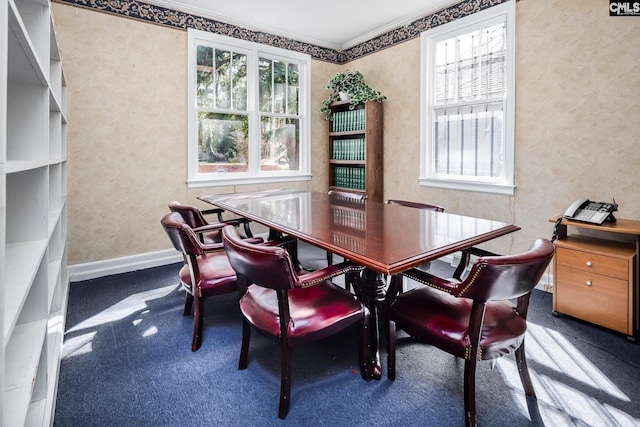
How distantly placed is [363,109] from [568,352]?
342 centimetres

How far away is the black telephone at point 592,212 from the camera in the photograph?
244 cm

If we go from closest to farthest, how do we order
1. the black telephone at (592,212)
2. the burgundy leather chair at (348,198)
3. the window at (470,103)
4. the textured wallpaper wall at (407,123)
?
the black telephone at (592,212)
the textured wallpaper wall at (407,123)
the burgundy leather chair at (348,198)
the window at (470,103)

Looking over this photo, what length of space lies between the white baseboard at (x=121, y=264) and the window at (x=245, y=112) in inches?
34.3

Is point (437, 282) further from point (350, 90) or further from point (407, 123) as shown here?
point (350, 90)

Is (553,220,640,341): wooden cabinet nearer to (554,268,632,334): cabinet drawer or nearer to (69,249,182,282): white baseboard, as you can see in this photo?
(554,268,632,334): cabinet drawer

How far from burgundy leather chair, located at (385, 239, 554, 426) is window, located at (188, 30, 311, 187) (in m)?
3.15

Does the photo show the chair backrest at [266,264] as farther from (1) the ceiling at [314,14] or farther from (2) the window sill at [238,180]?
(1) the ceiling at [314,14]

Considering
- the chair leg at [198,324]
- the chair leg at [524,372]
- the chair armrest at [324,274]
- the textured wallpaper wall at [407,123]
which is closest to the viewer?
the chair armrest at [324,274]

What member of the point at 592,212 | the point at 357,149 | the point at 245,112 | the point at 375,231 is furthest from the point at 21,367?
the point at 357,149

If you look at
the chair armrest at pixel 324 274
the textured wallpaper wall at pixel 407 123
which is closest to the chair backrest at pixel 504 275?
the chair armrest at pixel 324 274

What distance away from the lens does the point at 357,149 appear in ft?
15.6

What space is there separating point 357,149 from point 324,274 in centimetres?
343

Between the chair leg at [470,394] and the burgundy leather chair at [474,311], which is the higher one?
the burgundy leather chair at [474,311]

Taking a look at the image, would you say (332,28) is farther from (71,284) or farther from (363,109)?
(71,284)
